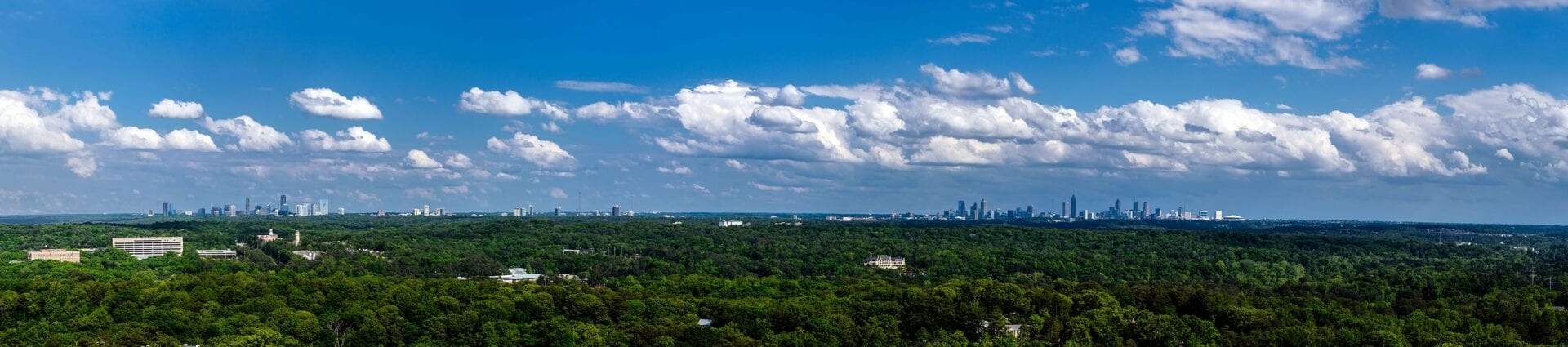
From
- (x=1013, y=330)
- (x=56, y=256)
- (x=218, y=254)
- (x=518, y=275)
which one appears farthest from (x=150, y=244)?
(x=1013, y=330)

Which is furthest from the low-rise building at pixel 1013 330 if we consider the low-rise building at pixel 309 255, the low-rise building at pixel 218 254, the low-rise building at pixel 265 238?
the low-rise building at pixel 265 238

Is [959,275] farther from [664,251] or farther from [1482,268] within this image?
[1482,268]

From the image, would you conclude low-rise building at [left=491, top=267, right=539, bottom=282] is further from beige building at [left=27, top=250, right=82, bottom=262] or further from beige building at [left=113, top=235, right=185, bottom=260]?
beige building at [left=113, top=235, right=185, bottom=260]

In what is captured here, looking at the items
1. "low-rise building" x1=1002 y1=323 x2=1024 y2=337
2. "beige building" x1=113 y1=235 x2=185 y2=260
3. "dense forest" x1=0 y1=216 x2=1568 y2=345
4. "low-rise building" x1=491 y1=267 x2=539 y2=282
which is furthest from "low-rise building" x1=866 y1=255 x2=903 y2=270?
"beige building" x1=113 y1=235 x2=185 y2=260

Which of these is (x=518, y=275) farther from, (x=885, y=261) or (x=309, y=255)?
(x=885, y=261)

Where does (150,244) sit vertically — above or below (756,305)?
above

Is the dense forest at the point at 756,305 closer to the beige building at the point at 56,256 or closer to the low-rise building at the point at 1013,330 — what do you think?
the low-rise building at the point at 1013,330
